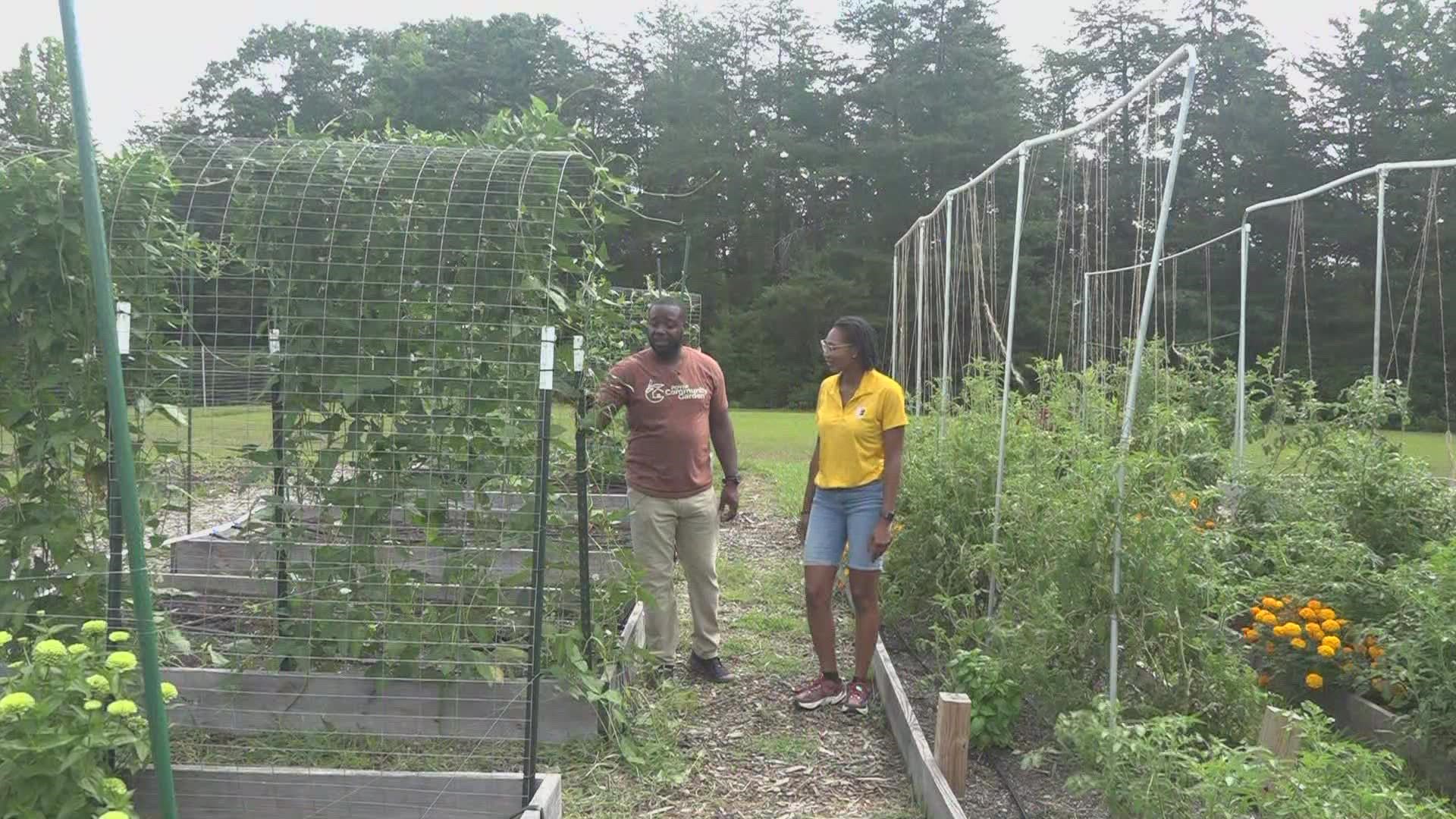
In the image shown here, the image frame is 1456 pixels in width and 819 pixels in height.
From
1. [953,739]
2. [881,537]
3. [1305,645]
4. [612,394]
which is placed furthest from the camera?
[612,394]

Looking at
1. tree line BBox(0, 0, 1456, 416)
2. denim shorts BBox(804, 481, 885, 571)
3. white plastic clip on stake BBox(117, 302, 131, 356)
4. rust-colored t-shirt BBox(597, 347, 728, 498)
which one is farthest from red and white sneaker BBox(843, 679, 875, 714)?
tree line BBox(0, 0, 1456, 416)

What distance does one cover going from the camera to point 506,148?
3832mm

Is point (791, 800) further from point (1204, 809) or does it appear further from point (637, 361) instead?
point (637, 361)

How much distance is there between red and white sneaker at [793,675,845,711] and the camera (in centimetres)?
436

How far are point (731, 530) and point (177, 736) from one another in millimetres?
5743

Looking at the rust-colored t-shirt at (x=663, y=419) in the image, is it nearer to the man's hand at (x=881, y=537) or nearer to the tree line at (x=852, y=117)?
the man's hand at (x=881, y=537)

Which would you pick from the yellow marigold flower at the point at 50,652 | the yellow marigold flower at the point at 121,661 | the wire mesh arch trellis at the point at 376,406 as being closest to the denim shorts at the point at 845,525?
the wire mesh arch trellis at the point at 376,406

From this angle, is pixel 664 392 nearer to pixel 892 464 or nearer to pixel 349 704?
pixel 892 464

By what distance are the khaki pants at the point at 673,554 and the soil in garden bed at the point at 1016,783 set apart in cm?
99

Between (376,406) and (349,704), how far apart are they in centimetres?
112

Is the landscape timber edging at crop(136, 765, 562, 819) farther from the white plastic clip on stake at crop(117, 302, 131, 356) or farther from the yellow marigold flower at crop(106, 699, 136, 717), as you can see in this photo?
the white plastic clip on stake at crop(117, 302, 131, 356)

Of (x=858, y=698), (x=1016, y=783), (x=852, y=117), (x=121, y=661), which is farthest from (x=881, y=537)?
(x=852, y=117)

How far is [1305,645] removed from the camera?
3918 mm

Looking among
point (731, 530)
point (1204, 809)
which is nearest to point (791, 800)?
point (1204, 809)
